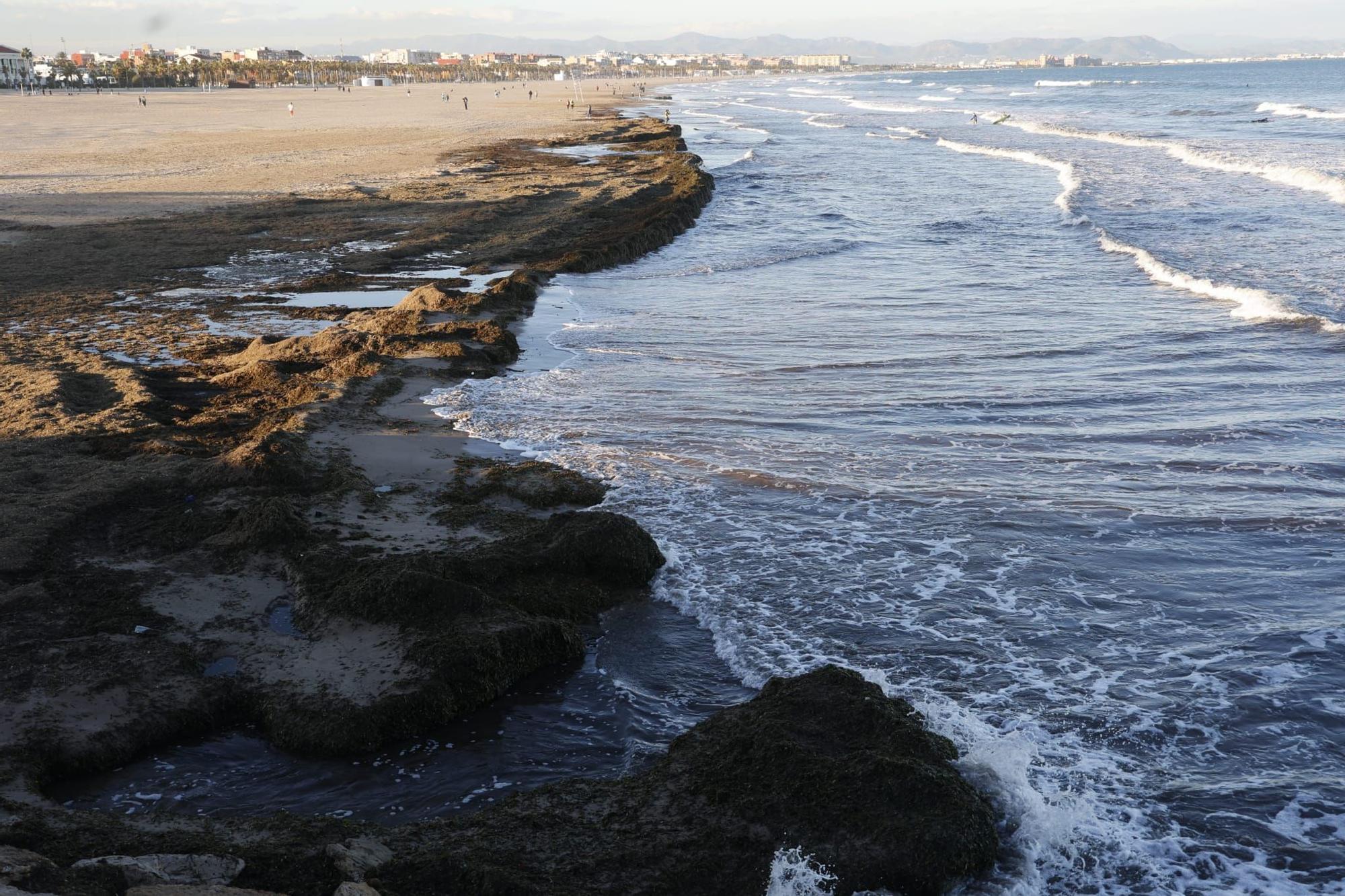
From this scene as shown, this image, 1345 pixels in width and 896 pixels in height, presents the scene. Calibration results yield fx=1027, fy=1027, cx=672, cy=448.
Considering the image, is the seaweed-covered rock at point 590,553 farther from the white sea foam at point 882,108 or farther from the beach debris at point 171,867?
the white sea foam at point 882,108

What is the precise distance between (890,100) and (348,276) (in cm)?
9464

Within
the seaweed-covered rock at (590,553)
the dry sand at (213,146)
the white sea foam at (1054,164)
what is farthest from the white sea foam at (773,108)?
the seaweed-covered rock at (590,553)

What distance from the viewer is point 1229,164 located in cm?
3519

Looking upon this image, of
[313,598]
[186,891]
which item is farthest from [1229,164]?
[186,891]

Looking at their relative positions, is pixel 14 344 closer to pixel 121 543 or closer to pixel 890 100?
pixel 121 543

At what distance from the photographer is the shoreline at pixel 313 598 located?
457cm

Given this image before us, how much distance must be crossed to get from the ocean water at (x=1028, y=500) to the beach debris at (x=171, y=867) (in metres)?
2.31

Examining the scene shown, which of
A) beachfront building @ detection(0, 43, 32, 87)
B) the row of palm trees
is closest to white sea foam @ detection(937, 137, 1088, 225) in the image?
beachfront building @ detection(0, 43, 32, 87)

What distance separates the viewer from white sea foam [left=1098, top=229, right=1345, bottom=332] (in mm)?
14625

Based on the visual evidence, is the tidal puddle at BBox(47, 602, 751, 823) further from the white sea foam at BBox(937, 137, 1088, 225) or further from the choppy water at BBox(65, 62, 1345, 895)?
the white sea foam at BBox(937, 137, 1088, 225)

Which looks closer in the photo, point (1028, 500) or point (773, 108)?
point (1028, 500)

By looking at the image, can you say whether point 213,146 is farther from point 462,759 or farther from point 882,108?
point 882,108

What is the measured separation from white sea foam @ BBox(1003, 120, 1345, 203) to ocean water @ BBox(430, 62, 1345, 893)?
27.8ft

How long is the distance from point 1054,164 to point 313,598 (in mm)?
37030
